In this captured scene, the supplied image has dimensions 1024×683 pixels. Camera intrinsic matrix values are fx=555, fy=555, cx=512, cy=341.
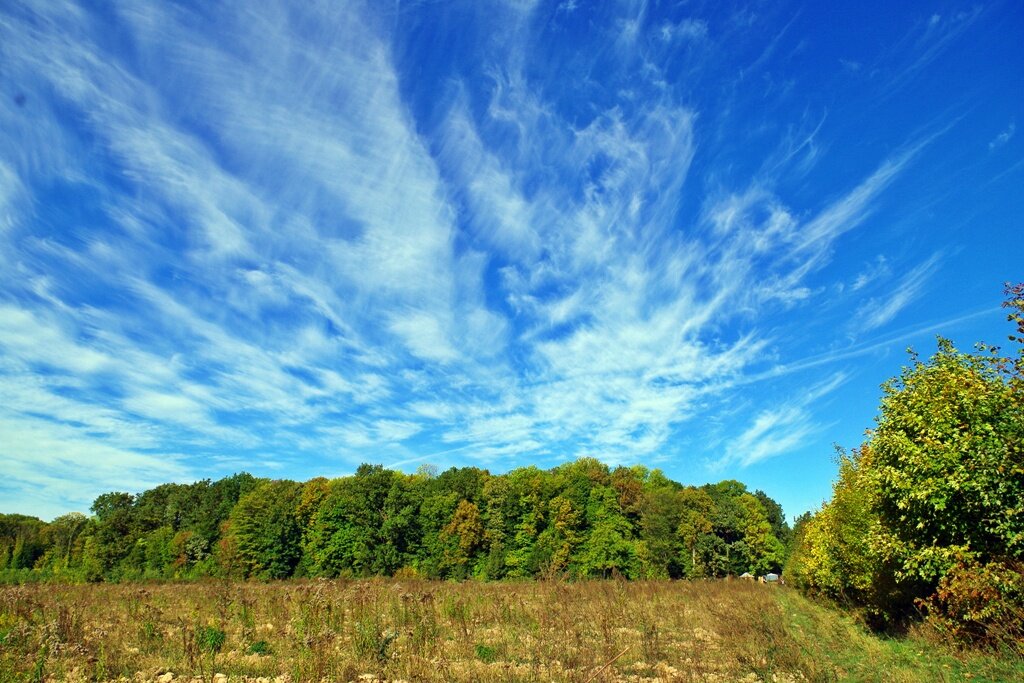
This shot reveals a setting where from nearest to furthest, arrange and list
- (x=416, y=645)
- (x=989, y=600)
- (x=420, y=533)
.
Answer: (x=416, y=645) → (x=989, y=600) → (x=420, y=533)

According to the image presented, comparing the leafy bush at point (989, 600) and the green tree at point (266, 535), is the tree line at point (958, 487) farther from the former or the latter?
the green tree at point (266, 535)

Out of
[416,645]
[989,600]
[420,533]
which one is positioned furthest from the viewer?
[420,533]

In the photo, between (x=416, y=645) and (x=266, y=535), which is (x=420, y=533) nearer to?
(x=266, y=535)

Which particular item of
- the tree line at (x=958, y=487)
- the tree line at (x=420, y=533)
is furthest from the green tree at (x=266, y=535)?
the tree line at (x=958, y=487)

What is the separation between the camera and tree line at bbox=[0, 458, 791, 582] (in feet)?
199

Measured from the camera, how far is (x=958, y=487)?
571 inches

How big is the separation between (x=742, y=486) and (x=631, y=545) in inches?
1705

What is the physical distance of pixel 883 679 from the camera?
12.3 m

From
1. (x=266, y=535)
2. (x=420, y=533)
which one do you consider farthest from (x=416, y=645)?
(x=266, y=535)

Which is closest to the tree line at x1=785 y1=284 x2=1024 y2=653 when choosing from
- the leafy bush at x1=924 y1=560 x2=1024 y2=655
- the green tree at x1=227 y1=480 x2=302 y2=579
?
the leafy bush at x1=924 y1=560 x2=1024 y2=655

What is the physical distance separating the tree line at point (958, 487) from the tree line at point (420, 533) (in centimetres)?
4113

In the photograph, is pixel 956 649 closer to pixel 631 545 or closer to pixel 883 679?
pixel 883 679

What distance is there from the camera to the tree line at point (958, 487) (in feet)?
45.8

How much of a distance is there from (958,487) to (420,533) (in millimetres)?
56229
